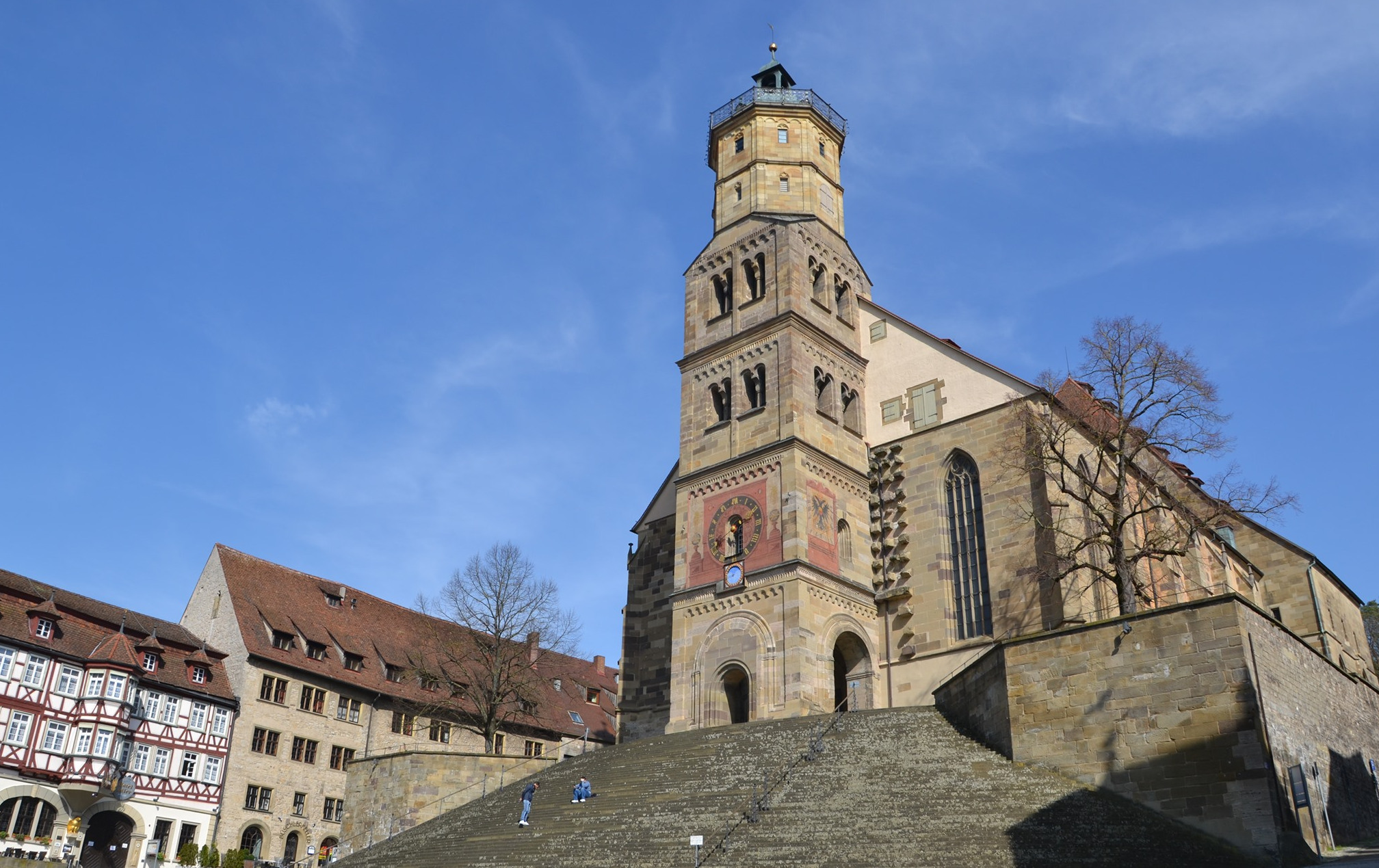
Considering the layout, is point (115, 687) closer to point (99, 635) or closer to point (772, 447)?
point (99, 635)

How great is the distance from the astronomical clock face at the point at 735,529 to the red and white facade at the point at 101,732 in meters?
19.2

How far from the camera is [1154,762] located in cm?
2066

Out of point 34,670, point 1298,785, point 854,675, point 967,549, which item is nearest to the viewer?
point 1298,785

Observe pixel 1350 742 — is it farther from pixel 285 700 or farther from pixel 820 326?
pixel 285 700

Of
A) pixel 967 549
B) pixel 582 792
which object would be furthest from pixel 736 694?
pixel 582 792

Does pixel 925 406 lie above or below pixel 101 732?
above

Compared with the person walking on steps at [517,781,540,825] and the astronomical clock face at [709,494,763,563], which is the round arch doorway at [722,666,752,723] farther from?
the person walking on steps at [517,781,540,825]

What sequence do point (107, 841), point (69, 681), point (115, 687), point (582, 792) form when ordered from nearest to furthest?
1. point (582, 792)
2. point (107, 841)
3. point (69, 681)
4. point (115, 687)

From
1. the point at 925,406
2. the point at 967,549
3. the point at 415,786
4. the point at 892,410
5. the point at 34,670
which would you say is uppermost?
the point at 892,410

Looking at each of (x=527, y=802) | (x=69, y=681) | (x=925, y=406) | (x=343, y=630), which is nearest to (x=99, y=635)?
(x=69, y=681)

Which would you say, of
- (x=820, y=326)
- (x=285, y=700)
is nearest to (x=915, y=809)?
(x=820, y=326)

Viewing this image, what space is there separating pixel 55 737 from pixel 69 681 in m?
1.92

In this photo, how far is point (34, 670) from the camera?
37.0 meters

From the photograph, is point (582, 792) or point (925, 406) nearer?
point (582, 792)
